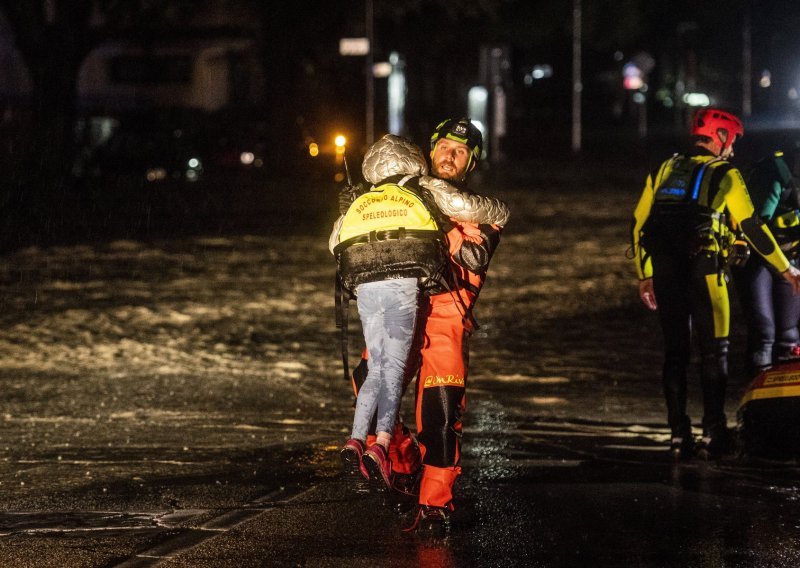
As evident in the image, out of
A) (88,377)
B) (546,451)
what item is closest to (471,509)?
(546,451)

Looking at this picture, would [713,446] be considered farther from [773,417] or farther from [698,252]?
[698,252]

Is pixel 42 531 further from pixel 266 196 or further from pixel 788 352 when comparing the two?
pixel 266 196

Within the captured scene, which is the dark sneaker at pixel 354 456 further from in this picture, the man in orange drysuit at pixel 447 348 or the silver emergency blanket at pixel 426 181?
the silver emergency blanket at pixel 426 181

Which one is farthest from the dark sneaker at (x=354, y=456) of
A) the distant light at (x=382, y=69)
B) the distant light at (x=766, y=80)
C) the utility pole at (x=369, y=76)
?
the distant light at (x=382, y=69)

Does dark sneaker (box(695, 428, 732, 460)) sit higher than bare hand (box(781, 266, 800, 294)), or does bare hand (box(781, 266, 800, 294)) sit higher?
bare hand (box(781, 266, 800, 294))

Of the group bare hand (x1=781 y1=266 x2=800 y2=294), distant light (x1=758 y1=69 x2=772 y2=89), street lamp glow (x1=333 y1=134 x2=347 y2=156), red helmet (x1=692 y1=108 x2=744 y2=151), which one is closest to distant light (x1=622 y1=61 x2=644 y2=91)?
distant light (x1=758 y1=69 x2=772 y2=89)

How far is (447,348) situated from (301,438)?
2.41 meters

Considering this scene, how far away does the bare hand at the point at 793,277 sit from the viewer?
7867 mm

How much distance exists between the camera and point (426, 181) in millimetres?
6203

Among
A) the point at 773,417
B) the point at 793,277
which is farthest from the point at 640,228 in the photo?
the point at 773,417

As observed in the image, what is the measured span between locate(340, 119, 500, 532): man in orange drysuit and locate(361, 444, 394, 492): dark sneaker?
0.57 ft

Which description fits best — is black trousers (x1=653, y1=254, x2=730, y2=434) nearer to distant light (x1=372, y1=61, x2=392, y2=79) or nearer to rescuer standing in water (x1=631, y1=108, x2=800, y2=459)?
rescuer standing in water (x1=631, y1=108, x2=800, y2=459)

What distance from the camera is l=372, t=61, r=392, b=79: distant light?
141 ft

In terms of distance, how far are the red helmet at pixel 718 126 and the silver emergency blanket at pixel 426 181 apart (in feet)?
6.50
